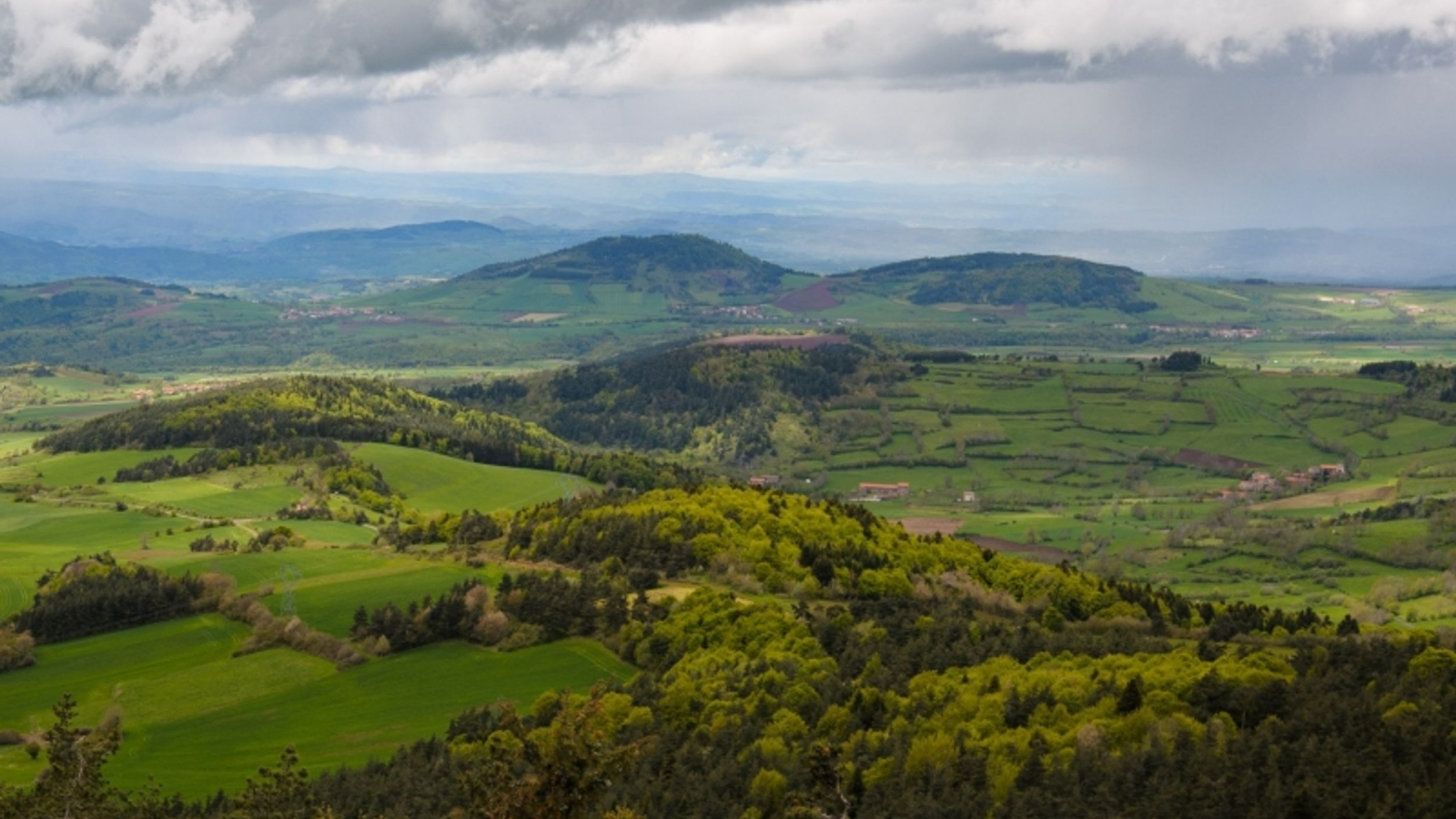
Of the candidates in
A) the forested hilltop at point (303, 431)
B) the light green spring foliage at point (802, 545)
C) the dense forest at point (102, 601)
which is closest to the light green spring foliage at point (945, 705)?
the light green spring foliage at point (802, 545)

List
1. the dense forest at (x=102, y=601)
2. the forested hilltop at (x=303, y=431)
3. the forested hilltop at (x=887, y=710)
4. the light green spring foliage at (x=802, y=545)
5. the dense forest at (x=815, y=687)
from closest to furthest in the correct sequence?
the forested hilltop at (x=887, y=710), the dense forest at (x=815, y=687), the light green spring foliage at (x=802, y=545), the dense forest at (x=102, y=601), the forested hilltop at (x=303, y=431)

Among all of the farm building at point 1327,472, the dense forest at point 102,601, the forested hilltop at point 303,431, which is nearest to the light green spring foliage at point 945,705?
the dense forest at point 102,601

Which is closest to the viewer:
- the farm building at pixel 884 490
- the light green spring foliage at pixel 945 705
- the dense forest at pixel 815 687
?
the dense forest at pixel 815 687

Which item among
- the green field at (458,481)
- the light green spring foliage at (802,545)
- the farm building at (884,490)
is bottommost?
the farm building at (884,490)

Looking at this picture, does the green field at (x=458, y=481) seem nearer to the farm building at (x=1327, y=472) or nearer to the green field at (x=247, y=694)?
the green field at (x=247, y=694)

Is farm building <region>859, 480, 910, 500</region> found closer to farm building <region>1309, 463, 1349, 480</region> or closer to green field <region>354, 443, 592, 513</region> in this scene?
green field <region>354, 443, 592, 513</region>

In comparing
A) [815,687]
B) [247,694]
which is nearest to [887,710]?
[815,687]

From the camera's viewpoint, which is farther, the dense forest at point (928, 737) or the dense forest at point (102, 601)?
the dense forest at point (102, 601)

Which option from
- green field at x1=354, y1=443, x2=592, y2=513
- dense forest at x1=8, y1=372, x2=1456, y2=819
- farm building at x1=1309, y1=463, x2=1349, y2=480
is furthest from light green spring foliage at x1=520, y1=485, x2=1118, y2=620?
farm building at x1=1309, y1=463, x2=1349, y2=480

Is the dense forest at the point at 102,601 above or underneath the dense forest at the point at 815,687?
underneath
